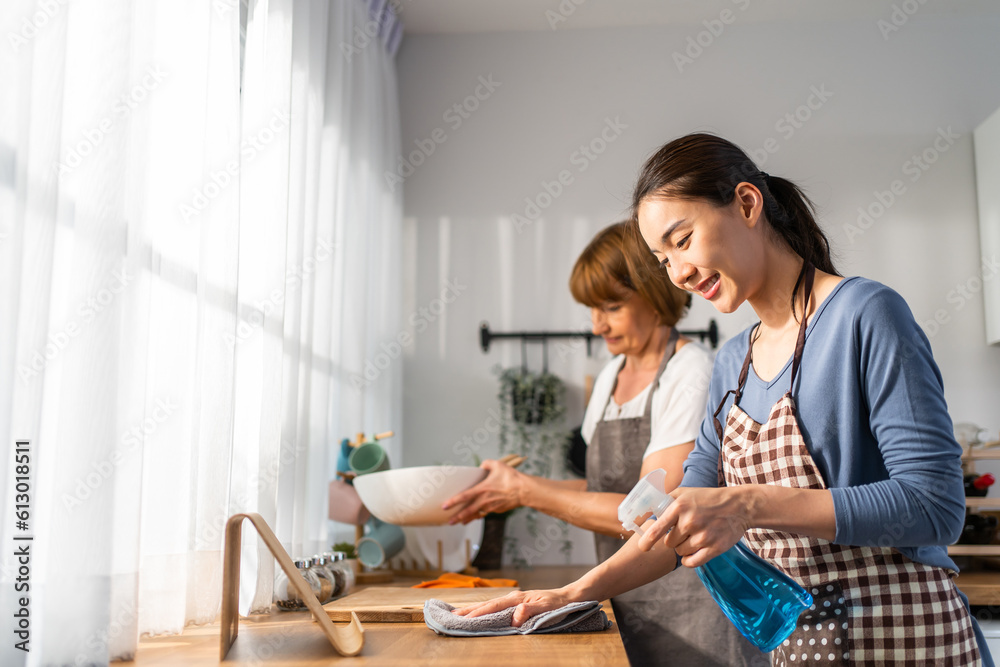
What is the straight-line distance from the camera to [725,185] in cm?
110

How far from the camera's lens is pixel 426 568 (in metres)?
2.13

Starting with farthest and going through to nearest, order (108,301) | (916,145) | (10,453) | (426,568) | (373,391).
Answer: (916,145)
(373,391)
(426,568)
(108,301)
(10,453)

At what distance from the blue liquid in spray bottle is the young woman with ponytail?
35mm

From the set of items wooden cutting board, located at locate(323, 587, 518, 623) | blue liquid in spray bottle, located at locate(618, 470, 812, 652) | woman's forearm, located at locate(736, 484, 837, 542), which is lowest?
wooden cutting board, located at locate(323, 587, 518, 623)

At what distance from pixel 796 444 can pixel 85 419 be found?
34.3 inches

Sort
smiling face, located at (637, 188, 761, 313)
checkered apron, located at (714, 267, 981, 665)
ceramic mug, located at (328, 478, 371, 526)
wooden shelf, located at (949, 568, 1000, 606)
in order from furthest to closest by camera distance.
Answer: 1. wooden shelf, located at (949, 568, 1000, 606)
2. ceramic mug, located at (328, 478, 371, 526)
3. smiling face, located at (637, 188, 761, 313)
4. checkered apron, located at (714, 267, 981, 665)

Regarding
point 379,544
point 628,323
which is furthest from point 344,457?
point 628,323

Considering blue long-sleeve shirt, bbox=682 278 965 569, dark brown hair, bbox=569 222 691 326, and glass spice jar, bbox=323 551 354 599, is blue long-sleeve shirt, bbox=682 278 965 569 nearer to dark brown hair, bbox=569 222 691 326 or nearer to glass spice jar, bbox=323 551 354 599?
dark brown hair, bbox=569 222 691 326

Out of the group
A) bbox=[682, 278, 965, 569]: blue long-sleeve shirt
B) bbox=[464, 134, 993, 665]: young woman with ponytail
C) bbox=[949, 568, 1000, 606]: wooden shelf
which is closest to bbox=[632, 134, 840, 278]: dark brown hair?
bbox=[464, 134, 993, 665]: young woman with ponytail

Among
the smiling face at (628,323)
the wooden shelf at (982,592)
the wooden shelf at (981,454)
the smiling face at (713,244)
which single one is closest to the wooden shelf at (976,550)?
the wooden shelf at (982,592)

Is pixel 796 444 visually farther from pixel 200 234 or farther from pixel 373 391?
pixel 373 391

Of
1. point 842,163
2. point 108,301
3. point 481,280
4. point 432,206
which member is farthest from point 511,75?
point 108,301

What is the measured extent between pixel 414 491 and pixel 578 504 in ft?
1.13

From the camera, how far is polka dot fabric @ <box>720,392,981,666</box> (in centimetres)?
96
